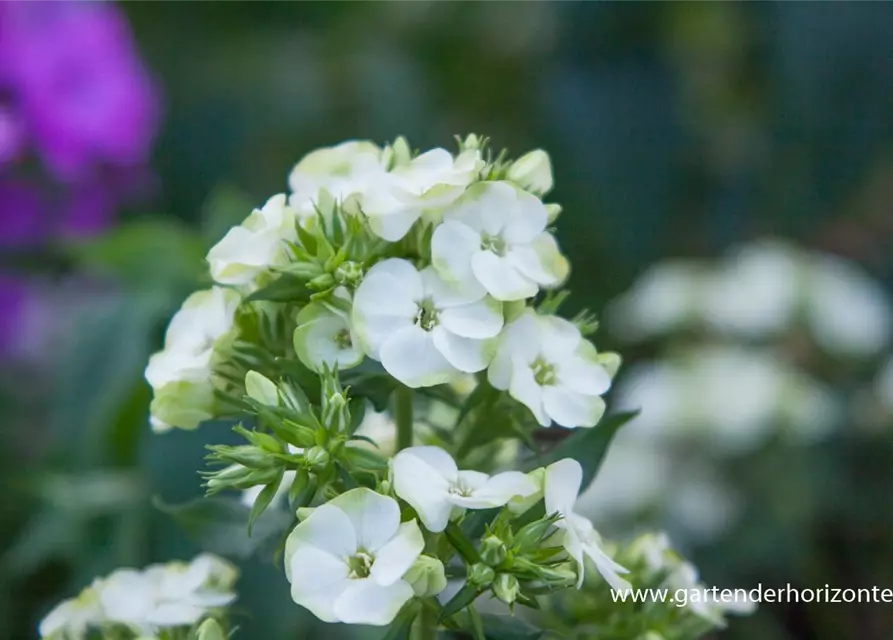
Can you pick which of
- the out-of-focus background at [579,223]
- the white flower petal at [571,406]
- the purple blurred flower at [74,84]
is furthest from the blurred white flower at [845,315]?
the white flower petal at [571,406]

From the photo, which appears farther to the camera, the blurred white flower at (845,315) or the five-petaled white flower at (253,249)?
the blurred white flower at (845,315)

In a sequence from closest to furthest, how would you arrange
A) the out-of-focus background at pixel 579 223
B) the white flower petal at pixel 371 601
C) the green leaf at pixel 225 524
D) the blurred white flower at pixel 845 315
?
the white flower petal at pixel 371 601, the green leaf at pixel 225 524, the out-of-focus background at pixel 579 223, the blurred white flower at pixel 845 315

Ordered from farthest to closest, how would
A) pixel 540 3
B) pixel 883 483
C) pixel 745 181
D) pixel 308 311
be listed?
1. pixel 540 3
2. pixel 745 181
3. pixel 883 483
4. pixel 308 311

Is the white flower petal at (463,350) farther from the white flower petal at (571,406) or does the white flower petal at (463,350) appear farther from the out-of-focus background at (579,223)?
the out-of-focus background at (579,223)

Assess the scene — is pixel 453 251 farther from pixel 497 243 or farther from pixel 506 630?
pixel 506 630

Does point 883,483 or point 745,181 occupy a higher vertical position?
point 745,181

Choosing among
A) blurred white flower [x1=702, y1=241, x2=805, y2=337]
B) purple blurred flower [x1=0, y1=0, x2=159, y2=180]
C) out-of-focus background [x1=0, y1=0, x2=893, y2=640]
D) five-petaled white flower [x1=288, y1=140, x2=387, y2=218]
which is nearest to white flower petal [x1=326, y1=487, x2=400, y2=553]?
five-petaled white flower [x1=288, y1=140, x2=387, y2=218]

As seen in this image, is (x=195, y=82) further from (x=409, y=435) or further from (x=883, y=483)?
(x=409, y=435)

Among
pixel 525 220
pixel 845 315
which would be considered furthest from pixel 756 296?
pixel 525 220

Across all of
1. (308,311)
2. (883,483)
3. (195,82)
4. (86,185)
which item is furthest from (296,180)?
(195,82)
